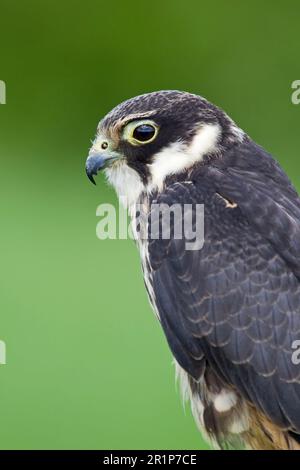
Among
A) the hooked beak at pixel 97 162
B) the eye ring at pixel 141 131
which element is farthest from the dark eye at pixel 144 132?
the hooked beak at pixel 97 162

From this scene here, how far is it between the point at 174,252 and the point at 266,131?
5.70 meters

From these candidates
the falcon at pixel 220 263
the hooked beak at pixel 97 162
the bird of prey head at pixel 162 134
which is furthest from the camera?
the hooked beak at pixel 97 162

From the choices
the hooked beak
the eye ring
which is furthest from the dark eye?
the hooked beak

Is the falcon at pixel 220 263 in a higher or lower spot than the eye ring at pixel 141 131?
lower

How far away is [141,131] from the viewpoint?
3.20m

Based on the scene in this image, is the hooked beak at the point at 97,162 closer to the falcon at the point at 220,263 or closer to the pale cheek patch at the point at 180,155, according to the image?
the falcon at the point at 220,263

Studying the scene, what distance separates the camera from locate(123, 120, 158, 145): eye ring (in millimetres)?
3186

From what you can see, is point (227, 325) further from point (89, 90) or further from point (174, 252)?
point (89, 90)

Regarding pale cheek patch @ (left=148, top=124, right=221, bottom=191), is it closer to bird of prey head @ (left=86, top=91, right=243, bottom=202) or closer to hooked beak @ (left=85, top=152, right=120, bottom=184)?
bird of prey head @ (left=86, top=91, right=243, bottom=202)

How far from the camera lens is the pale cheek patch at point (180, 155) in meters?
3.20

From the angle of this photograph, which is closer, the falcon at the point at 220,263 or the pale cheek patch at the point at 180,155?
the falcon at the point at 220,263

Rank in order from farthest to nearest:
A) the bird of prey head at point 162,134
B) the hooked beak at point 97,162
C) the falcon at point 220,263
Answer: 1. the hooked beak at point 97,162
2. the bird of prey head at point 162,134
3. the falcon at point 220,263

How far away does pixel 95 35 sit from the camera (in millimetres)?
9203

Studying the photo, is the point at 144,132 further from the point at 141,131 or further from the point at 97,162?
the point at 97,162
